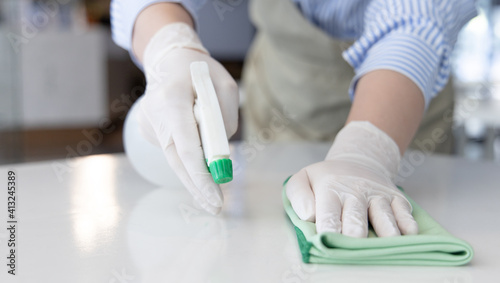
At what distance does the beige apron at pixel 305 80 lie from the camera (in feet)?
4.86

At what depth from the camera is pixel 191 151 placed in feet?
2.21

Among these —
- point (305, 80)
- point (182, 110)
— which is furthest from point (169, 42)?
point (305, 80)

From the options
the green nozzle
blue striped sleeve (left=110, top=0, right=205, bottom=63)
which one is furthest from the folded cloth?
blue striped sleeve (left=110, top=0, right=205, bottom=63)

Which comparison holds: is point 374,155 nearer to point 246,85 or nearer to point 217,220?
point 217,220

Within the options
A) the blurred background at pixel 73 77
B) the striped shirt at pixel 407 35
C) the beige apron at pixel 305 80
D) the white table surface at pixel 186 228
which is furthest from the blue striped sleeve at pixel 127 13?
the blurred background at pixel 73 77

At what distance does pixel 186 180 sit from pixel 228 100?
12 centimetres

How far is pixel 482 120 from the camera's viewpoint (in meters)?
2.80

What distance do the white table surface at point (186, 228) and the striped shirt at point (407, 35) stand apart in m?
0.19

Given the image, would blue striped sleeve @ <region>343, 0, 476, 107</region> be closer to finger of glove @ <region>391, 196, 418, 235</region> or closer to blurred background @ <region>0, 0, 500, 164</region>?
finger of glove @ <region>391, 196, 418, 235</region>

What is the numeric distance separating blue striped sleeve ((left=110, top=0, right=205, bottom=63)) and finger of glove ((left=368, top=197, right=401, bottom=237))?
0.51 meters

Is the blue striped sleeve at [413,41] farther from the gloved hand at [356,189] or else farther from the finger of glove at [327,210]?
the finger of glove at [327,210]

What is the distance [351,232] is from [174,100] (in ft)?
0.96

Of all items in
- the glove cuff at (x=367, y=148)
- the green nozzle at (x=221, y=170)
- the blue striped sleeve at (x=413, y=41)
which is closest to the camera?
the green nozzle at (x=221, y=170)

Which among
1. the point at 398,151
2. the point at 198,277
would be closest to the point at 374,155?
the point at 398,151
